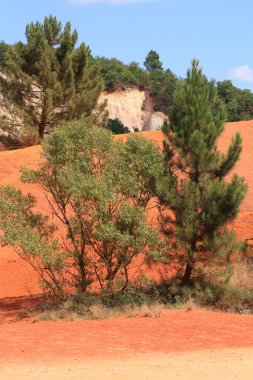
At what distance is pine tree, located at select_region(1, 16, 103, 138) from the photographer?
131ft

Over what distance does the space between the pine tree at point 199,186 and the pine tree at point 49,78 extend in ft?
71.9

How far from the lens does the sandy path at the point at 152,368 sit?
9.97 meters

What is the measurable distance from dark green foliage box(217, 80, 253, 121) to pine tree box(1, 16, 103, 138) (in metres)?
26.1

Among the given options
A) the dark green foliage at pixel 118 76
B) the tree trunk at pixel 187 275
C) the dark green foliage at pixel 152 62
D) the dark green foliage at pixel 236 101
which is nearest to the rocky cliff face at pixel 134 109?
the dark green foliage at pixel 118 76

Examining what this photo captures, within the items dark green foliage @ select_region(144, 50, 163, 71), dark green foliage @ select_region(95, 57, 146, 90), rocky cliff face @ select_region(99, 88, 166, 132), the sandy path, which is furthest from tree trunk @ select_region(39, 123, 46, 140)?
dark green foliage @ select_region(144, 50, 163, 71)

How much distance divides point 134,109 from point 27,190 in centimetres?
3761

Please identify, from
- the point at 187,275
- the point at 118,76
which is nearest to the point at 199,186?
the point at 187,275

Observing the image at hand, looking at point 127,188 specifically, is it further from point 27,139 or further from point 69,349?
point 27,139

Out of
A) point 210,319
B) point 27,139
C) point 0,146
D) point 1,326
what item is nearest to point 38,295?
point 1,326

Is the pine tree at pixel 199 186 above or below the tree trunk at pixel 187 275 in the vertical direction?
above

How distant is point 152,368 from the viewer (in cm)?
1064

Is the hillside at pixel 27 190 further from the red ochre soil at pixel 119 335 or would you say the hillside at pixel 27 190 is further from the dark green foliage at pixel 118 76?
the dark green foliage at pixel 118 76

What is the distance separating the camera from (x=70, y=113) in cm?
4050

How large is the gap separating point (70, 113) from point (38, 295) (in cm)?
2103
